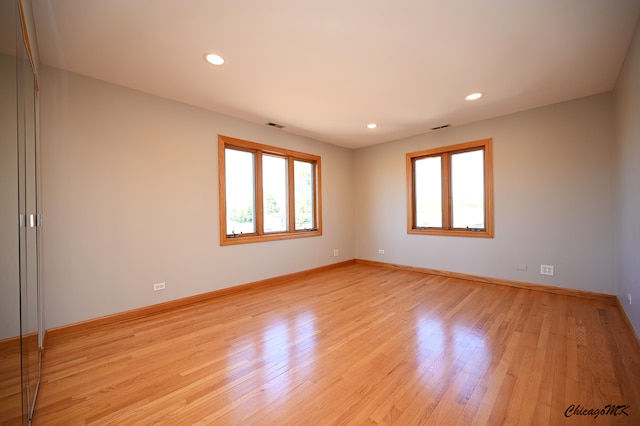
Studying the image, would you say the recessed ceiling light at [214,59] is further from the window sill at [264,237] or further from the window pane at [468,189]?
the window pane at [468,189]

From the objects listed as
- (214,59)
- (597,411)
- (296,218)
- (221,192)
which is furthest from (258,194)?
(597,411)

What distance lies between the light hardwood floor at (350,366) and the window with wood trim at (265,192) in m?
1.28

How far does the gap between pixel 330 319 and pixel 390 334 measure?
66 cm

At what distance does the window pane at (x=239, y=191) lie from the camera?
3936mm

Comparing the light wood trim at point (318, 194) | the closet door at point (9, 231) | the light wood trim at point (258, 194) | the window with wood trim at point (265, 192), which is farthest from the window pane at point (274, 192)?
the closet door at point (9, 231)

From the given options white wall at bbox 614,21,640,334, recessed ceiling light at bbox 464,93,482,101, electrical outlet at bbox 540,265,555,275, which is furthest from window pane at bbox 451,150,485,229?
white wall at bbox 614,21,640,334

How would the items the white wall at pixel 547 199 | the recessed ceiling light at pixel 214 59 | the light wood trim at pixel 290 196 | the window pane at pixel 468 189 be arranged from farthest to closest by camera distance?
the light wood trim at pixel 290 196, the window pane at pixel 468 189, the white wall at pixel 547 199, the recessed ceiling light at pixel 214 59

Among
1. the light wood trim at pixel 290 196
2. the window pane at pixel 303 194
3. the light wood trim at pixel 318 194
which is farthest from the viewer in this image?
the light wood trim at pixel 318 194

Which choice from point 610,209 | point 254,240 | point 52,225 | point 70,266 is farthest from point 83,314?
point 610,209

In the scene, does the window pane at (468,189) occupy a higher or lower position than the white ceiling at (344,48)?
lower

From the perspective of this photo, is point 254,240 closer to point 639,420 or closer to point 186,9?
point 186,9

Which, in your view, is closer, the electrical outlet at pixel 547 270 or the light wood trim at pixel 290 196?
the electrical outlet at pixel 547 270

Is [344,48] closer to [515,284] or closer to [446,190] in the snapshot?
[446,190]

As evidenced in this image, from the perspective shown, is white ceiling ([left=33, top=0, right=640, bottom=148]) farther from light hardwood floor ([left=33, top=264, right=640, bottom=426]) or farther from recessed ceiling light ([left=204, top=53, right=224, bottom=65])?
light hardwood floor ([left=33, top=264, right=640, bottom=426])
